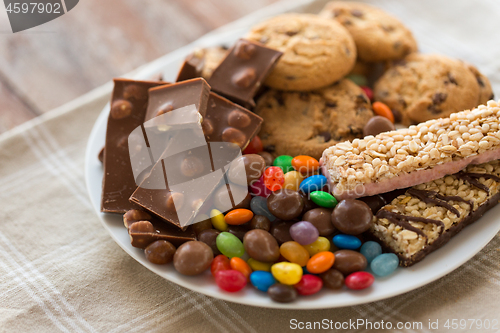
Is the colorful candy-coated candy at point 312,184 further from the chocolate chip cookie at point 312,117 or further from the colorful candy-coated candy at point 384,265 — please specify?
the colorful candy-coated candy at point 384,265

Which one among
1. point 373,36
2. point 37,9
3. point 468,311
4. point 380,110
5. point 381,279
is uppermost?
point 37,9

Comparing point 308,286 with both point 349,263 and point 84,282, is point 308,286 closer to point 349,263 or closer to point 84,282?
point 349,263

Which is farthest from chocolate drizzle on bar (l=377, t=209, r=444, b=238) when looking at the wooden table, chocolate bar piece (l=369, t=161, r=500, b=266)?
the wooden table

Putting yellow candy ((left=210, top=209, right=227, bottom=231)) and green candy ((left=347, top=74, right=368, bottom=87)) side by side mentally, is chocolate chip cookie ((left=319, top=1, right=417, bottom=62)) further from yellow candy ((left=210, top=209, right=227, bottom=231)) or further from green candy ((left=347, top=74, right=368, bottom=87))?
yellow candy ((left=210, top=209, right=227, bottom=231))

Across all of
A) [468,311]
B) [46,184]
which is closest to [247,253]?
[468,311]

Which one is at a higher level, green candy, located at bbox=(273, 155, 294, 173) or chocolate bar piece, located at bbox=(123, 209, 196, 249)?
green candy, located at bbox=(273, 155, 294, 173)

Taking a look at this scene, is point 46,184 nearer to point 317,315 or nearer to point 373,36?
point 317,315

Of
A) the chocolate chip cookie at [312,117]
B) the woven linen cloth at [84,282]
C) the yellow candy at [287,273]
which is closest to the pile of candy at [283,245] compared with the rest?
the yellow candy at [287,273]
